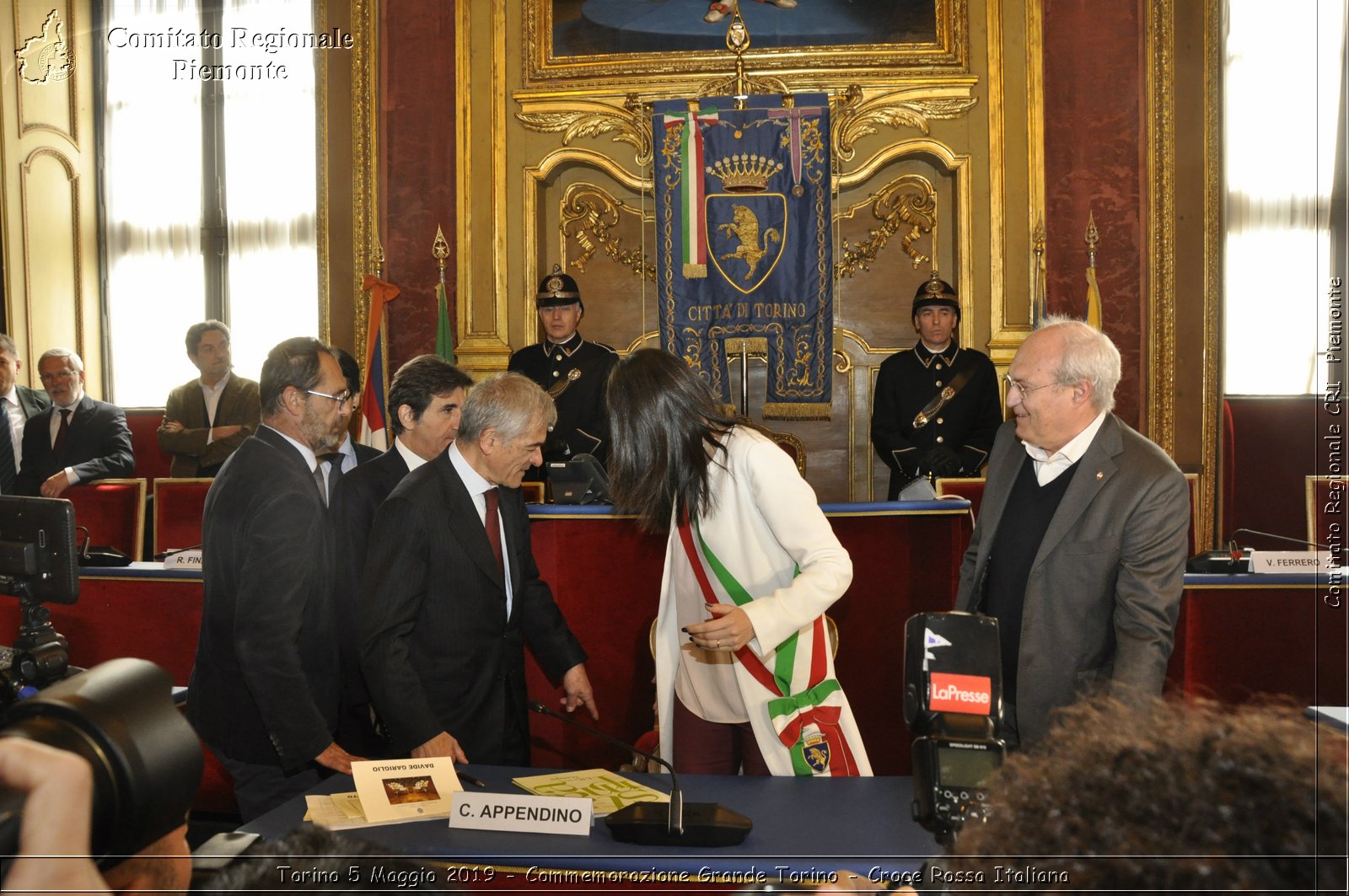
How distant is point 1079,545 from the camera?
2.41 meters

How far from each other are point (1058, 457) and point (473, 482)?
1.41 metres

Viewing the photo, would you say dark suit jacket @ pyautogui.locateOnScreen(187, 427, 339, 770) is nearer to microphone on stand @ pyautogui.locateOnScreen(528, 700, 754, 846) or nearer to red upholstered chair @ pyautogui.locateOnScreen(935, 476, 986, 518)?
microphone on stand @ pyautogui.locateOnScreen(528, 700, 754, 846)

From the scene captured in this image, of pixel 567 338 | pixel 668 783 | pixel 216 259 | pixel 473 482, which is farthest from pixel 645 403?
pixel 216 259

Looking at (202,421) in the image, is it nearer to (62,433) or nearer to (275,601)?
(62,433)

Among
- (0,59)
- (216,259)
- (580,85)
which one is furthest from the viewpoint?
(216,259)

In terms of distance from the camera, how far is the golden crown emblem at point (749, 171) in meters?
6.65

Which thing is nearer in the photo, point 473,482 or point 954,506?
point 473,482

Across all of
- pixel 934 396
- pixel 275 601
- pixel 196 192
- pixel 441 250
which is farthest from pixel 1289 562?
pixel 196 192

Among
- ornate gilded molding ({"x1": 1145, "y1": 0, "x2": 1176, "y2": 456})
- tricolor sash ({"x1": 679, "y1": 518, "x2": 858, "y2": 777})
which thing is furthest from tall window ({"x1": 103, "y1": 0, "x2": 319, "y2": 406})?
tricolor sash ({"x1": 679, "y1": 518, "x2": 858, "y2": 777})

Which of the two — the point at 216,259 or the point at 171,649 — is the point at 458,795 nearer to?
the point at 171,649

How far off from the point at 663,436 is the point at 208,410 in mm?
4756

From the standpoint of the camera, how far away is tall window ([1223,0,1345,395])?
23.0 feet

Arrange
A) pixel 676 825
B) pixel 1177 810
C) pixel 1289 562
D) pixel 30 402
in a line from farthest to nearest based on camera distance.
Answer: pixel 30 402
pixel 1289 562
pixel 676 825
pixel 1177 810

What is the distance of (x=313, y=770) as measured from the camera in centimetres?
269
